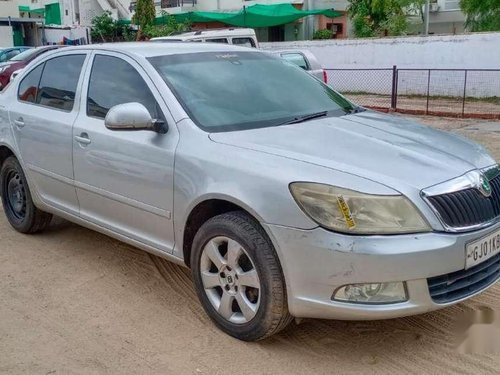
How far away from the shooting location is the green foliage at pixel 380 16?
23984 millimetres

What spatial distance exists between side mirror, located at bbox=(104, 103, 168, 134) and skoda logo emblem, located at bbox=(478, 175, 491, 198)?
1.89 m

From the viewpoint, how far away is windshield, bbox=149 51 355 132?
3.78 m

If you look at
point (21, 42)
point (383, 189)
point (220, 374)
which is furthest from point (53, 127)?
point (21, 42)

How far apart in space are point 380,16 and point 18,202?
876 inches

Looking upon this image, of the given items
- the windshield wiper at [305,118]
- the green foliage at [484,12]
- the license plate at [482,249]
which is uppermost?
the green foliage at [484,12]

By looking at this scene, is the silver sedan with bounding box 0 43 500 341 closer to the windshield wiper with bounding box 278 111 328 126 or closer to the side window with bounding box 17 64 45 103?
the windshield wiper with bounding box 278 111 328 126

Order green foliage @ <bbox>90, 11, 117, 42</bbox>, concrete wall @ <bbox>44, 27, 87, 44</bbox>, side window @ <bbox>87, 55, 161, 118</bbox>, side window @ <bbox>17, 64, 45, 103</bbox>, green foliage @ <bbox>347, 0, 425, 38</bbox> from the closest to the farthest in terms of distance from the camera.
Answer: side window @ <bbox>87, 55, 161, 118</bbox> < side window @ <bbox>17, 64, 45, 103</bbox> < green foliage @ <bbox>347, 0, 425, 38</bbox> < concrete wall @ <bbox>44, 27, 87, 44</bbox> < green foliage @ <bbox>90, 11, 117, 42</bbox>

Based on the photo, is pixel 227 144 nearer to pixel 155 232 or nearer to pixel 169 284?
pixel 155 232

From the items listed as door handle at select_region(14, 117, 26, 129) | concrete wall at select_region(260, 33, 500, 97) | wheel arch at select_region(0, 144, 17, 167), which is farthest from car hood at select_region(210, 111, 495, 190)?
concrete wall at select_region(260, 33, 500, 97)

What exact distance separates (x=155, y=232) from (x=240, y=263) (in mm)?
794

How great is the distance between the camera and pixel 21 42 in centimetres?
3841

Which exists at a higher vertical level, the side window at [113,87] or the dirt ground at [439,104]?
the side window at [113,87]

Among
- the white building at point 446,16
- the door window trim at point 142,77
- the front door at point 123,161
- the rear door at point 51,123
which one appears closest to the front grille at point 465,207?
the front door at point 123,161

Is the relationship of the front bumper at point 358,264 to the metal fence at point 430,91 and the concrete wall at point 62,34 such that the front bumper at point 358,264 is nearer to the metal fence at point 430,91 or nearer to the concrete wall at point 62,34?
the metal fence at point 430,91
